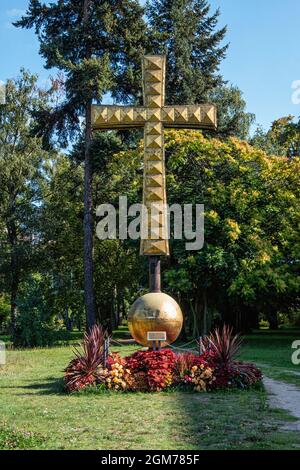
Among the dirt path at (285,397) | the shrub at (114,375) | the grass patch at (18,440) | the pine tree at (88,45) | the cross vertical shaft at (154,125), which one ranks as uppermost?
the pine tree at (88,45)

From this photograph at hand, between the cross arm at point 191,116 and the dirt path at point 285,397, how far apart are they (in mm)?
6044

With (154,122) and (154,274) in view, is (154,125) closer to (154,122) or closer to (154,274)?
(154,122)

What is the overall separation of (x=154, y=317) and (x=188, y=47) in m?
22.8

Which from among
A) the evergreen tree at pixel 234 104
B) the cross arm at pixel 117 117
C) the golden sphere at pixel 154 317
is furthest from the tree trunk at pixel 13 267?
the golden sphere at pixel 154 317

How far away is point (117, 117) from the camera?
1309cm

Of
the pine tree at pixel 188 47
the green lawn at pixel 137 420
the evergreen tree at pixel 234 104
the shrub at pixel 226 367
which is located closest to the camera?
the green lawn at pixel 137 420

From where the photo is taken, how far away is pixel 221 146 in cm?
2691

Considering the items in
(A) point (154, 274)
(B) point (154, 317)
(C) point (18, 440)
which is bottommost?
(C) point (18, 440)

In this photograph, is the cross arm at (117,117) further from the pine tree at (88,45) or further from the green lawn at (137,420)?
the pine tree at (88,45)

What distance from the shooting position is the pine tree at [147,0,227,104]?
100 ft

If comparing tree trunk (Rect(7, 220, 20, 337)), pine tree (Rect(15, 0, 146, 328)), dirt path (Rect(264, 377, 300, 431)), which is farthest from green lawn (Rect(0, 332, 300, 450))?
tree trunk (Rect(7, 220, 20, 337))

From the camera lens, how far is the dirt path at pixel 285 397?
9.30 m

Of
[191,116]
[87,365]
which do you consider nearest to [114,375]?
[87,365]

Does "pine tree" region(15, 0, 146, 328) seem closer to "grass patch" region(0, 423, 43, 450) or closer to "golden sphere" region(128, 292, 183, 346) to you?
"golden sphere" region(128, 292, 183, 346)
